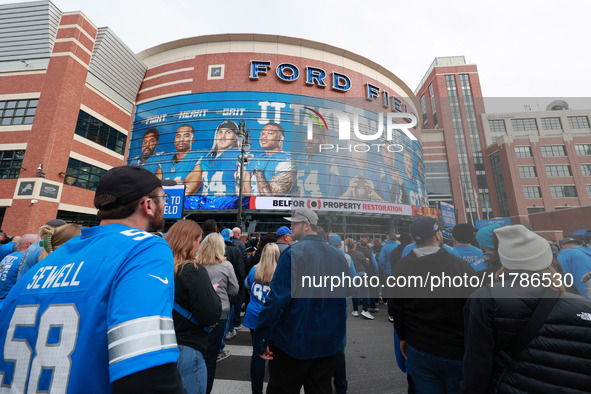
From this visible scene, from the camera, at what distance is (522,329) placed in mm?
1604

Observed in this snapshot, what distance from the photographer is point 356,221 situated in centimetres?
2952

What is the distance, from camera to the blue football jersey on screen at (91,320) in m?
0.96

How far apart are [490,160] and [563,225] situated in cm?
2607

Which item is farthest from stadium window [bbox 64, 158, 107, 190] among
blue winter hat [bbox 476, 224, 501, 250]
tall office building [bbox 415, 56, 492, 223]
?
tall office building [bbox 415, 56, 492, 223]

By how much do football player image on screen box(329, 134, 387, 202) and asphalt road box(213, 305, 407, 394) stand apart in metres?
22.5

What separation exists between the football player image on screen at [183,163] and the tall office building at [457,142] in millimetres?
46804

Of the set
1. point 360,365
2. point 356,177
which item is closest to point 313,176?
point 356,177

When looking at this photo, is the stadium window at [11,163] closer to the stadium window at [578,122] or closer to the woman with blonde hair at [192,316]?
the woman with blonde hair at [192,316]

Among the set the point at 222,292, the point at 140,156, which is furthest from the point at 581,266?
the point at 140,156

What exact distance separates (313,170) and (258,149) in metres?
6.40

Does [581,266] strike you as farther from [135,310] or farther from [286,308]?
[135,310]

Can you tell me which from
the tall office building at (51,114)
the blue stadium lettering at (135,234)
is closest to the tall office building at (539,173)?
the blue stadium lettering at (135,234)

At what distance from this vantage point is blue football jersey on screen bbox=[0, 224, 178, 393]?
0.96 m

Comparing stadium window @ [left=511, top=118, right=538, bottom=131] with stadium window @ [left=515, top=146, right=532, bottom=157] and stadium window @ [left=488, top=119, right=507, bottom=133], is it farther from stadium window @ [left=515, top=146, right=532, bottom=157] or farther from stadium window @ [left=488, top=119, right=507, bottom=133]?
stadium window @ [left=515, top=146, right=532, bottom=157]
